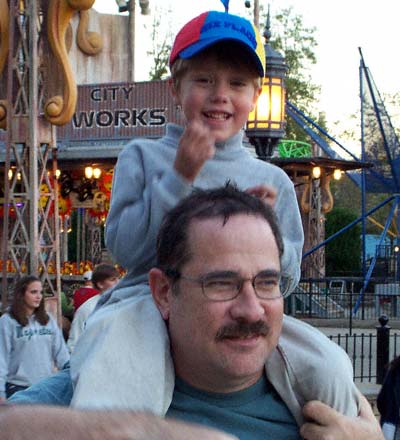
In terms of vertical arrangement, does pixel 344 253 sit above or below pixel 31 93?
below

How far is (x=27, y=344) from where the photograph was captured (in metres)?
7.79

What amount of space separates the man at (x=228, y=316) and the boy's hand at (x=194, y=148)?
126 millimetres

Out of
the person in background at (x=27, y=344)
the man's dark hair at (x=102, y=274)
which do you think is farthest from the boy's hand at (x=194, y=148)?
the man's dark hair at (x=102, y=274)

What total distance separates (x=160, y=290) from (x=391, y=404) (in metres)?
3.99

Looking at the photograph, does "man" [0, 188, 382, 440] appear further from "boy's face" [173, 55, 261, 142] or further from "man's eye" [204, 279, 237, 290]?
"boy's face" [173, 55, 261, 142]

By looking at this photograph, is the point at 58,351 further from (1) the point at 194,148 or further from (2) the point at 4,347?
(1) the point at 194,148

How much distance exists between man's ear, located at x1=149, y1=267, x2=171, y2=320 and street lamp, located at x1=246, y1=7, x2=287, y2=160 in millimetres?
9304

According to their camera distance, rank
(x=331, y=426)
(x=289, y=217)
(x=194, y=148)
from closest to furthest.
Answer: (x=331, y=426), (x=194, y=148), (x=289, y=217)

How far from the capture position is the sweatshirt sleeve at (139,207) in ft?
6.47

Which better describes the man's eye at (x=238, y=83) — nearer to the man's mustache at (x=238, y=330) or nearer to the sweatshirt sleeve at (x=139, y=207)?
the sweatshirt sleeve at (x=139, y=207)

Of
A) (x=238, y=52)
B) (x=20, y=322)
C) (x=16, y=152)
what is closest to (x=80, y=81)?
(x=16, y=152)

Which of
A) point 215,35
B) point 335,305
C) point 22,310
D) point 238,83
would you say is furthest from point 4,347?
point 335,305

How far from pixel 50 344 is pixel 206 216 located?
642 cm

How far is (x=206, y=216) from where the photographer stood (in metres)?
1.75
